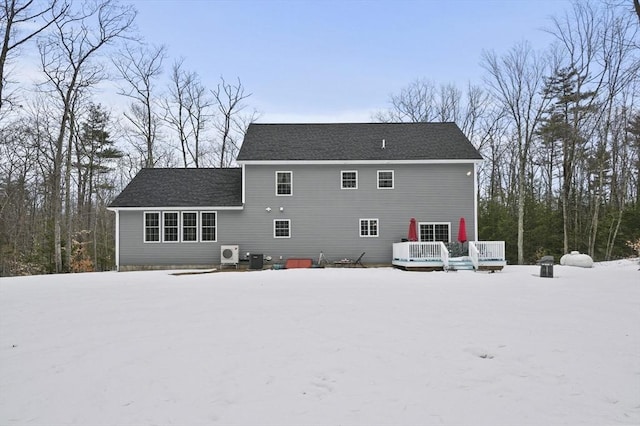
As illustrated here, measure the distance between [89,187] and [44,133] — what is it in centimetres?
544

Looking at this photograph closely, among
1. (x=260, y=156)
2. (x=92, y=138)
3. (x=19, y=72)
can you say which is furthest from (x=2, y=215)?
(x=260, y=156)

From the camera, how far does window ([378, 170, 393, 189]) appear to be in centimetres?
1869

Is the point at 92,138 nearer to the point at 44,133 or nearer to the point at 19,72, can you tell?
the point at 44,133

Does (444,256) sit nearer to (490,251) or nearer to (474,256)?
(474,256)

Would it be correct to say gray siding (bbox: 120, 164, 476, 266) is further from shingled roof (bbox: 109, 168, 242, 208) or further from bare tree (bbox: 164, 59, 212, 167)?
bare tree (bbox: 164, 59, 212, 167)

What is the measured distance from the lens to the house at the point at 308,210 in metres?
18.2

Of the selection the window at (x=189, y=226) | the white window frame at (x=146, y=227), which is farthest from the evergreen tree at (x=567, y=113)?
the white window frame at (x=146, y=227)

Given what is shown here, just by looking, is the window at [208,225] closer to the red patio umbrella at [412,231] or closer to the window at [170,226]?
the window at [170,226]

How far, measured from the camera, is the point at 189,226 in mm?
18391

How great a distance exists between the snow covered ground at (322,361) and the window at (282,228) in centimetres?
961

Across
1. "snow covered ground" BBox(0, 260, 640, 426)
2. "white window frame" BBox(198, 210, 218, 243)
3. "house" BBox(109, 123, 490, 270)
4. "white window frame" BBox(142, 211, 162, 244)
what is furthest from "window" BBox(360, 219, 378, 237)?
"snow covered ground" BBox(0, 260, 640, 426)

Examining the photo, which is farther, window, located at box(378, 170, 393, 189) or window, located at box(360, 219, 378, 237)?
window, located at box(378, 170, 393, 189)

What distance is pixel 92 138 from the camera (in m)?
27.7

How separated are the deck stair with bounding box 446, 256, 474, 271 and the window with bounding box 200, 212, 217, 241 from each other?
32.7 feet
